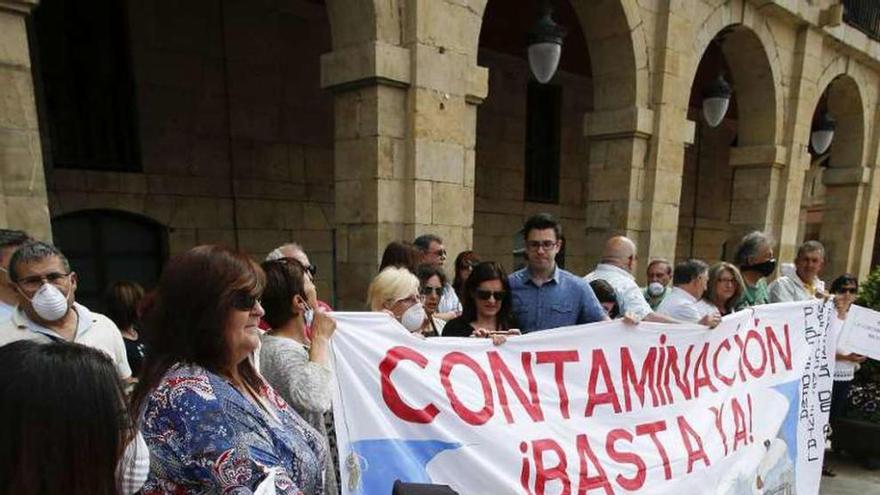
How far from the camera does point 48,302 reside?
2252 mm

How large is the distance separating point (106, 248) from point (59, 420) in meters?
5.92

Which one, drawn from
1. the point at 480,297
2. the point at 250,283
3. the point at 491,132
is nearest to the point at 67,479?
the point at 250,283

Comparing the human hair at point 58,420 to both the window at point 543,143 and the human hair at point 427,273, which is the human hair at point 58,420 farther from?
the window at point 543,143

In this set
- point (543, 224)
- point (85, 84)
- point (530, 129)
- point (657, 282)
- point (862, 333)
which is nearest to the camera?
point (543, 224)

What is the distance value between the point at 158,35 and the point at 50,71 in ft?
3.72

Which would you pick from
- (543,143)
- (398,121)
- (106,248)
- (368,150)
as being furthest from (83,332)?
(543,143)

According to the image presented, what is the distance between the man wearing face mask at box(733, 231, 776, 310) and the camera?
3.88m

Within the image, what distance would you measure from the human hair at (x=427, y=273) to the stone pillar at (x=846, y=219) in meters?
10.8

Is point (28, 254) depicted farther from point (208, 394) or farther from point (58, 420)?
point (58, 420)

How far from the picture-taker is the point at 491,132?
9406mm

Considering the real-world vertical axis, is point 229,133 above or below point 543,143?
below

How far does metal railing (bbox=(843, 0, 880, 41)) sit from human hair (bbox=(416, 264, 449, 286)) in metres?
9.75

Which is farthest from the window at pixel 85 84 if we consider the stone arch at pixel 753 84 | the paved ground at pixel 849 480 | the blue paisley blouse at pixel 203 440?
the stone arch at pixel 753 84

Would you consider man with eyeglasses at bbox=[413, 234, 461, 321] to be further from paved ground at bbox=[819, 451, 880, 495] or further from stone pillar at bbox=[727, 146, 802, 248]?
stone pillar at bbox=[727, 146, 802, 248]
